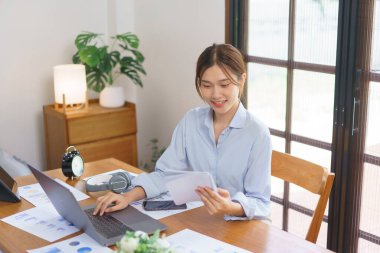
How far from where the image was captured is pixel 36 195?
6.98ft

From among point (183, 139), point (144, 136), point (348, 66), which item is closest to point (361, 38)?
point (348, 66)

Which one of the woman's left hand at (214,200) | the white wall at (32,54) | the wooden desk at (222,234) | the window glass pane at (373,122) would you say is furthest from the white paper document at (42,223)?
the white wall at (32,54)

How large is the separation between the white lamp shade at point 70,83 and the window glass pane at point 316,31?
1.47 meters

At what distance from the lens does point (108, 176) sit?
89.0 inches

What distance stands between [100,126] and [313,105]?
4.92 ft

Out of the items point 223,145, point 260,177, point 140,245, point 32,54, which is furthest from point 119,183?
point 32,54

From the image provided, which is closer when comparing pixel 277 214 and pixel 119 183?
pixel 119 183

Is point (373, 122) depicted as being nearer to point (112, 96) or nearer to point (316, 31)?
point (316, 31)

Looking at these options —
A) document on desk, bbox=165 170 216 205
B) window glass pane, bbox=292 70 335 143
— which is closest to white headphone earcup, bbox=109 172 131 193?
document on desk, bbox=165 170 216 205

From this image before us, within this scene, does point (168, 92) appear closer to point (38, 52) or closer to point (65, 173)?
point (38, 52)

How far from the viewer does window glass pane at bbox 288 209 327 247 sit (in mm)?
2995

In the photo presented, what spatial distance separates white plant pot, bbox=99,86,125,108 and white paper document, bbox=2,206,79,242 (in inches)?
74.9

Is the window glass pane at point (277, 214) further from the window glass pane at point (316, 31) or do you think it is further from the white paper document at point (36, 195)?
the white paper document at point (36, 195)

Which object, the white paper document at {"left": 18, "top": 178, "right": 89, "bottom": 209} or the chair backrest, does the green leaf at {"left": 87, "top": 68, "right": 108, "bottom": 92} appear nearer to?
the white paper document at {"left": 18, "top": 178, "right": 89, "bottom": 209}
